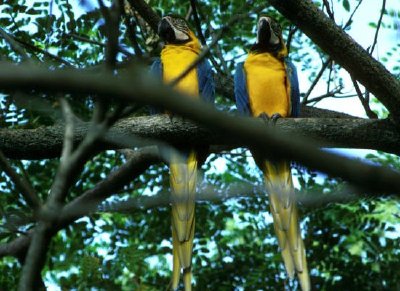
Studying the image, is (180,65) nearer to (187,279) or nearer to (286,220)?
(286,220)

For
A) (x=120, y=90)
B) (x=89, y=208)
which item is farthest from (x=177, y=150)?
(x=120, y=90)

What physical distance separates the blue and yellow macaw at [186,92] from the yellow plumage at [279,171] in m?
0.29

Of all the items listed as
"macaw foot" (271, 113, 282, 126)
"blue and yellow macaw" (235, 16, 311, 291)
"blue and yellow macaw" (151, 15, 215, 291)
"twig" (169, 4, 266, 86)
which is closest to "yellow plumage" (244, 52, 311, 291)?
"blue and yellow macaw" (235, 16, 311, 291)

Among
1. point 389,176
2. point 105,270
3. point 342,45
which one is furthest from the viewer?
point 105,270

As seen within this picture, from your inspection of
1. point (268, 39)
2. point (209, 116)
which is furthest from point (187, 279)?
point (209, 116)

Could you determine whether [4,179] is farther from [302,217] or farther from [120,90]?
[120,90]

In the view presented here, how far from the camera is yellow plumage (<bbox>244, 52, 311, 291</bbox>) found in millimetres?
3383

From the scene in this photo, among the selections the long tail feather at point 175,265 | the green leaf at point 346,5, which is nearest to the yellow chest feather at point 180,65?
the long tail feather at point 175,265

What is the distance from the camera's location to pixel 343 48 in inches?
113

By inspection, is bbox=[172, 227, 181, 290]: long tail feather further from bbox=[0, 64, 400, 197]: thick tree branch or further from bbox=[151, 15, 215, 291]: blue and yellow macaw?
bbox=[0, 64, 400, 197]: thick tree branch

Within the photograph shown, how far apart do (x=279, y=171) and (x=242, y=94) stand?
599mm

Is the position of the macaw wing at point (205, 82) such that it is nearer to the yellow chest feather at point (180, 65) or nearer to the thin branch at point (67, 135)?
the yellow chest feather at point (180, 65)

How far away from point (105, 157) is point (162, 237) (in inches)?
33.5

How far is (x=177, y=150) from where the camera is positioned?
A: 3.63m
